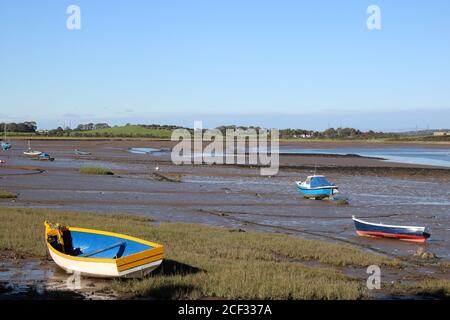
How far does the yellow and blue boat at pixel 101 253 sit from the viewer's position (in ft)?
45.1

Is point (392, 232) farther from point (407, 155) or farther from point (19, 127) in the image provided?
point (19, 127)

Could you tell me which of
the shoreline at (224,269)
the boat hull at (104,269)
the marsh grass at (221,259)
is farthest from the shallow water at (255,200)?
the boat hull at (104,269)

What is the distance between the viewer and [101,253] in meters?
15.5

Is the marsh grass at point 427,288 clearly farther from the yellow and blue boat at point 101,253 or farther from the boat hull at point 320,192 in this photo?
the boat hull at point 320,192

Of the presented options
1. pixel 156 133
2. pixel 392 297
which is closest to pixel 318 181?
pixel 392 297

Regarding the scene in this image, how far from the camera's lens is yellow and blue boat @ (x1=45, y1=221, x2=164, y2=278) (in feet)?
45.1

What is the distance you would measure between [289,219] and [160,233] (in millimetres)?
9429

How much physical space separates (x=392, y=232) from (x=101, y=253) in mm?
12396

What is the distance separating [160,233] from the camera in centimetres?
2120

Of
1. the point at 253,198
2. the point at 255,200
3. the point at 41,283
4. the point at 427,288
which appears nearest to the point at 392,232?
the point at 427,288

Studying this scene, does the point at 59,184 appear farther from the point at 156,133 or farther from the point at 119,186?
the point at 156,133

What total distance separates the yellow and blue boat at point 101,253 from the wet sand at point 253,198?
979cm

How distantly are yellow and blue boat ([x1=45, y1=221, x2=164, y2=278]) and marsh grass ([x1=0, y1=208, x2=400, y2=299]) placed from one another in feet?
1.10

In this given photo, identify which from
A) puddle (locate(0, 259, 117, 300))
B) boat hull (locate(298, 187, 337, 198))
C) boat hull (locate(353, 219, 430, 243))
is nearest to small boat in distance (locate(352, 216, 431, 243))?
boat hull (locate(353, 219, 430, 243))
